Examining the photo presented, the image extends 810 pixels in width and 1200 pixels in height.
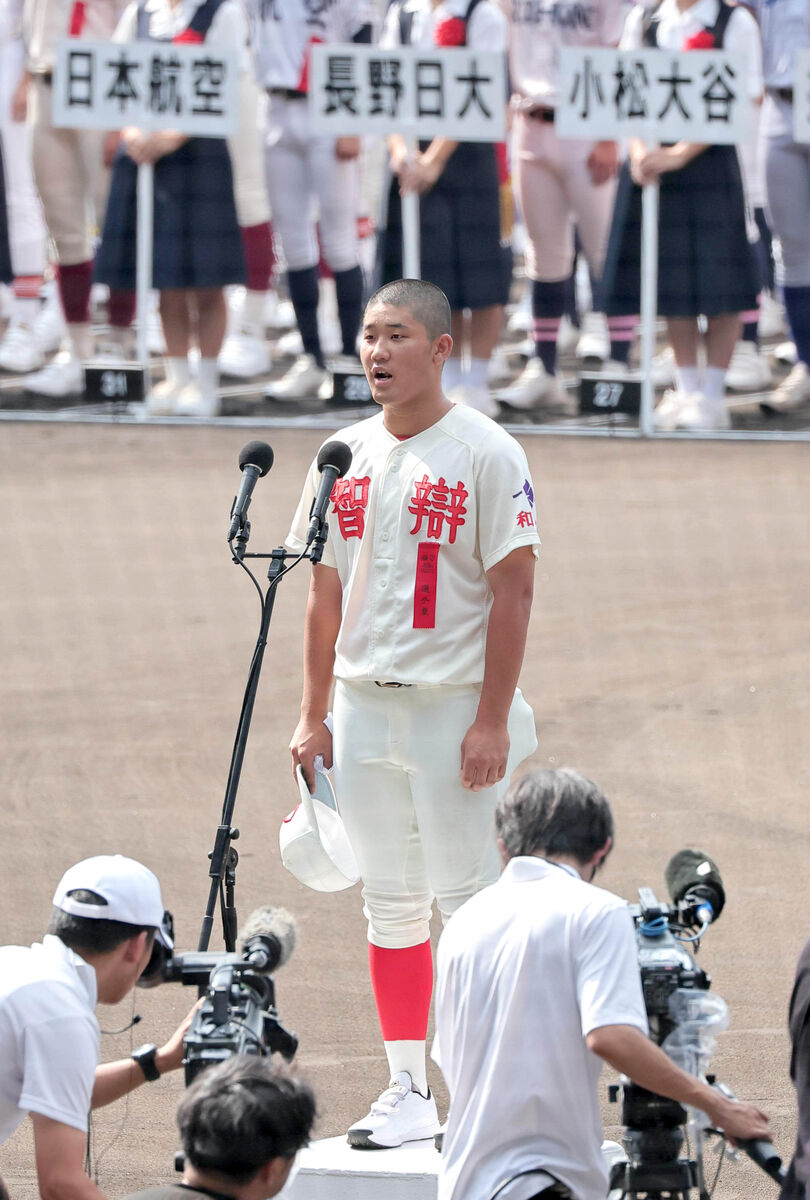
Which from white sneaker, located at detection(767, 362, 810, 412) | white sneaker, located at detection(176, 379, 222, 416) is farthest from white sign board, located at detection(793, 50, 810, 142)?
white sneaker, located at detection(176, 379, 222, 416)

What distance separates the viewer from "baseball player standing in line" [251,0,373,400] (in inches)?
460

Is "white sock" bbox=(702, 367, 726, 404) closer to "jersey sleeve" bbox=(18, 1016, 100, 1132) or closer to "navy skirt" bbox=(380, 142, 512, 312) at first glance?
"navy skirt" bbox=(380, 142, 512, 312)

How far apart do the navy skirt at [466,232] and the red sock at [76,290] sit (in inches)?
84.0

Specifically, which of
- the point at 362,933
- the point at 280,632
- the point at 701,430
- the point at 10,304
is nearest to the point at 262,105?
the point at 10,304

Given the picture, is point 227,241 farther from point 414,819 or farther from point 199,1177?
point 199,1177

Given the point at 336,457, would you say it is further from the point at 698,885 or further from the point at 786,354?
the point at 786,354

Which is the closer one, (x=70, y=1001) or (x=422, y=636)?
(x=70, y=1001)

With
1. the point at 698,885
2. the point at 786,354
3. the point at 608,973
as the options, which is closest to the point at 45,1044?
the point at 608,973

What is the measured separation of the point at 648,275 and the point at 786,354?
4.94 feet

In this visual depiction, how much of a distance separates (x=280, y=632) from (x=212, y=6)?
5.19 m

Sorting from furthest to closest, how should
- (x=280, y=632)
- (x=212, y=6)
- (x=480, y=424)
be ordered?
(x=212, y=6) → (x=280, y=632) → (x=480, y=424)

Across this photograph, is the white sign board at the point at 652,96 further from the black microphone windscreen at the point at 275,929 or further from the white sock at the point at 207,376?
the black microphone windscreen at the point at 275,929

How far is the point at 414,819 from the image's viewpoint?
397cm

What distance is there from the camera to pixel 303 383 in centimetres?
1234
